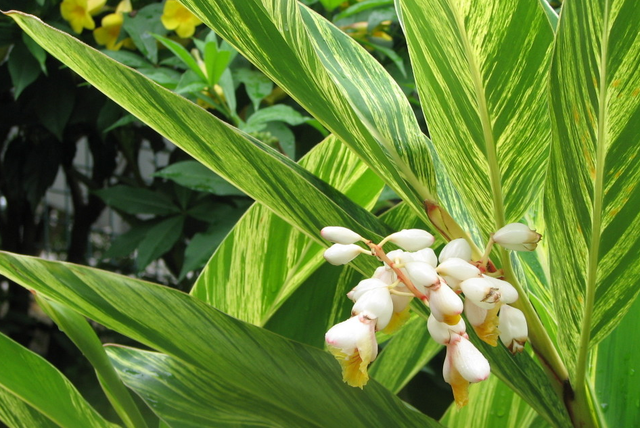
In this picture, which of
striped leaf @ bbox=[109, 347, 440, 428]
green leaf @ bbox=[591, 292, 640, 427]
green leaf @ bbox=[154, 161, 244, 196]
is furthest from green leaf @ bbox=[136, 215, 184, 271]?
green leaf @ bbox=[591, 292, 640, 427]

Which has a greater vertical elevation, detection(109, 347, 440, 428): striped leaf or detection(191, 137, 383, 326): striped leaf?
detection(191, 137, 383, 326): striped leaf

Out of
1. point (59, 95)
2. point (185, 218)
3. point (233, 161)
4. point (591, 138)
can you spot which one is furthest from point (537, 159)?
point (59, 95)

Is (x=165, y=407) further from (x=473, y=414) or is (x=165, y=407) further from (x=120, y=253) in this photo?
(x=120, y=253)

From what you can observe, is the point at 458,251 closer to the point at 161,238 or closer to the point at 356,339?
the point at 356,339

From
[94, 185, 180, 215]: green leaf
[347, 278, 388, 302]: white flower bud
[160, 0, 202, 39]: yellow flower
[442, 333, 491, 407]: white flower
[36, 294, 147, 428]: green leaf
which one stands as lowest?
[94, 185, 180, 215]: green leaf

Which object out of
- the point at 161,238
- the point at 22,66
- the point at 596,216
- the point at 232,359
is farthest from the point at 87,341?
the point at 22,66

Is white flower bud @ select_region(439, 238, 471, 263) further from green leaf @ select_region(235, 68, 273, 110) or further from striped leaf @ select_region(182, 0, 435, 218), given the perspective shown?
green leaf @ select_region(235, 68, 273, 110)

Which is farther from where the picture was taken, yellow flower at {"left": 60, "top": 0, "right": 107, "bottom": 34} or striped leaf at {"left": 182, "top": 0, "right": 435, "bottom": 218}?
yellow flower at {"left": 60, "top": 0, "right": 107, "bottom": 34}
